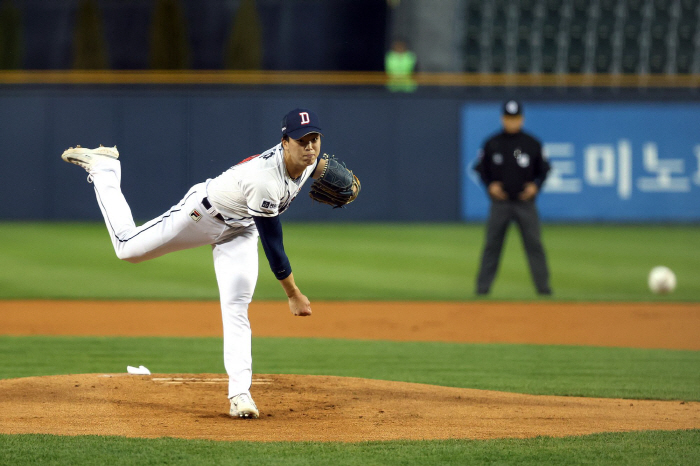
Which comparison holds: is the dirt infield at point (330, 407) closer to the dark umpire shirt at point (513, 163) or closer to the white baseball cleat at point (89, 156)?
the white baseball cleat at point (89, 156)

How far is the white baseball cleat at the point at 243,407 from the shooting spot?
508 centimetres

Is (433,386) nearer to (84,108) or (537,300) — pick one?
(537,300)

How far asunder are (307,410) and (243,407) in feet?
1.56

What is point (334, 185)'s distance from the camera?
5152mm

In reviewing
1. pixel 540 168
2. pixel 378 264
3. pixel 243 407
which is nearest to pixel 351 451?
pixel 243 407

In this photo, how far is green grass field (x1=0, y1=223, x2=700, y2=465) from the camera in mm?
4383

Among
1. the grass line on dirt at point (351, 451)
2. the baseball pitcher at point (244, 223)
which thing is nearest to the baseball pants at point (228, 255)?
the baseball pitcher at point (244, 223)

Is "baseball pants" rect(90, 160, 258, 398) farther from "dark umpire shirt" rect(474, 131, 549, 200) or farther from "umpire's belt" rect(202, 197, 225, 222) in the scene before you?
"dark umpire shirt" rect(474, 131, 549, 200)

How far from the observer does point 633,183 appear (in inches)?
731

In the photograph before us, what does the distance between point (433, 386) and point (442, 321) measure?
3.18 m

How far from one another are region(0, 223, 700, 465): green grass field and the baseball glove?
4.49 feet

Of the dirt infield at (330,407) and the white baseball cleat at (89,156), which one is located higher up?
the white baseball cleat at (89,156)

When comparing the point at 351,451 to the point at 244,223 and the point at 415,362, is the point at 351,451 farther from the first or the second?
the point at 415,362

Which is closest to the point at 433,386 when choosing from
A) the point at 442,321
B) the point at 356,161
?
the point at 442,321
